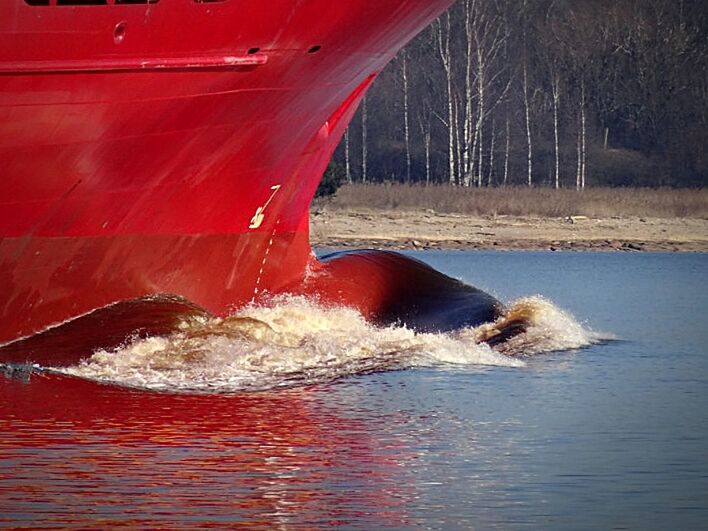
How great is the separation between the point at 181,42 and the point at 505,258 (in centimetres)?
1391

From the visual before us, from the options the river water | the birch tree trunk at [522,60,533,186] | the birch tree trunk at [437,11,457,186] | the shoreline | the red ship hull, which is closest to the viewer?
the river water

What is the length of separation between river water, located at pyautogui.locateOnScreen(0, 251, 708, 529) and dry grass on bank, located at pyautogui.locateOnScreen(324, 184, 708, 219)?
15.6 meters

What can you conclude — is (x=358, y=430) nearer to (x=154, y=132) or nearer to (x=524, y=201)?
(x=154, y=132)

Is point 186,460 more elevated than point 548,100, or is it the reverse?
point 548,100

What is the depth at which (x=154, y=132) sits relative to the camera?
38.4ft

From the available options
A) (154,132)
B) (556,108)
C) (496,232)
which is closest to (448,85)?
(556,108)

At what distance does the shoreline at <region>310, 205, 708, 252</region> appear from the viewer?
27062 mm

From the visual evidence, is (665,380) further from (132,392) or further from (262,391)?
(132,392)

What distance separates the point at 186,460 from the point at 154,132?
3.81 meters

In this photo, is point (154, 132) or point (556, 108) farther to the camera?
point (556, 108)

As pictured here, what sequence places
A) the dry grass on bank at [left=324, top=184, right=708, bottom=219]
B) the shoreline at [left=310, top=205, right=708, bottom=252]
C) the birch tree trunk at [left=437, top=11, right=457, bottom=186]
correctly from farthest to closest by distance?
1. the birch tree trunk at [left=437, top=11, right=457, bottom=186]
2. the dry grass on bank at [left=324, top=184, right=708, bottom=219]
3. the shoreline at [left=310, top=205, right=708, bottom=252]

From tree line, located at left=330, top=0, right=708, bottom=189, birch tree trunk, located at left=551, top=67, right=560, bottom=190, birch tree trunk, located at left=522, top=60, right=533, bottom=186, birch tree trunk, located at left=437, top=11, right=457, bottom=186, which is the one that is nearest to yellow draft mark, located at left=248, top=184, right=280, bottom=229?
birch tree trunk, located at left=437, top=11, right=457, bottom=186

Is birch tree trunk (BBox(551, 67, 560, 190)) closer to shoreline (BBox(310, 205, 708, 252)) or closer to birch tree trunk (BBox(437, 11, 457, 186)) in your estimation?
birch tree trunk (BBox(437, 11, 457, 186))

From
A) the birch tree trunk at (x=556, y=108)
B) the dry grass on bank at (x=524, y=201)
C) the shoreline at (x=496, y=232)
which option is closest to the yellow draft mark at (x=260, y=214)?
the shoreline at (x=496, y=232)
